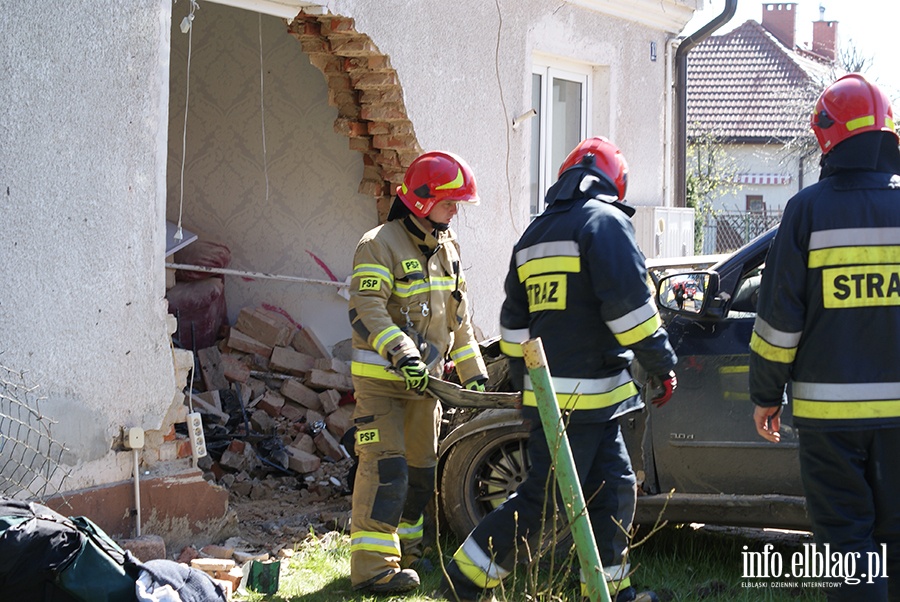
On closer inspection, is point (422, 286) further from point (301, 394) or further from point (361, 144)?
point (301, 394)

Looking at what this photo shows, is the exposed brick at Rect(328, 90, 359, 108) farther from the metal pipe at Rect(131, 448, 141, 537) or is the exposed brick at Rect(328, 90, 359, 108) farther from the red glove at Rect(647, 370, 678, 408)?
the red glove at Rect(647, 370, 678, 408)

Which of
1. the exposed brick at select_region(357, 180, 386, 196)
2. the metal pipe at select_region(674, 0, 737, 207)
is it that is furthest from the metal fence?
the exposed brick at select_region(357, 180, 386, 196)

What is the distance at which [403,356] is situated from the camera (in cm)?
455

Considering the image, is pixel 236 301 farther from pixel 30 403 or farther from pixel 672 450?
pixel 672 450

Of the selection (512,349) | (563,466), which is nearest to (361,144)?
(512,349)

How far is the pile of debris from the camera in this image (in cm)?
664

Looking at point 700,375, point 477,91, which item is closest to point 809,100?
point 477,91

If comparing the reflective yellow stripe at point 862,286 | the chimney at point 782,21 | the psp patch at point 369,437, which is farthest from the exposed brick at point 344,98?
the chimney at point 782,21

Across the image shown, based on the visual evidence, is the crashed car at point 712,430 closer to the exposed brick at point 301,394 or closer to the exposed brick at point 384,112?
the exposed brick at point 384,112

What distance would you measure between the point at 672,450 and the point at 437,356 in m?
1.18

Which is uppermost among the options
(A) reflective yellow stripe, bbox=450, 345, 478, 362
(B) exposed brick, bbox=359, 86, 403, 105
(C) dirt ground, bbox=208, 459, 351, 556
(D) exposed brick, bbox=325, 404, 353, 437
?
(B) exposed brick, bbox=359, 86, 403, 105

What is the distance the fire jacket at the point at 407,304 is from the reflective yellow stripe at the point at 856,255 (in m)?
1.76

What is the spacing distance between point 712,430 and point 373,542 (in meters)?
1.62

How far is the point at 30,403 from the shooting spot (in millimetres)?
4656
